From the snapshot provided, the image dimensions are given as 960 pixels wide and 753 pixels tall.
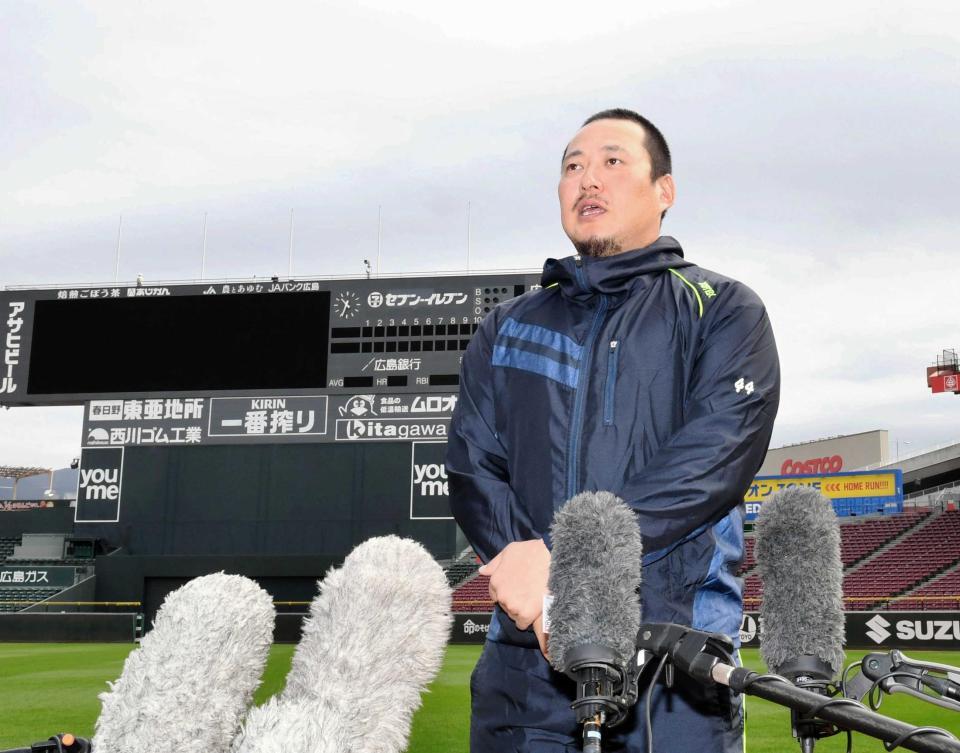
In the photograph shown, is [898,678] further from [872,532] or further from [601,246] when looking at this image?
[872,532]

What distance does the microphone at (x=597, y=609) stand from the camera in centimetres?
107

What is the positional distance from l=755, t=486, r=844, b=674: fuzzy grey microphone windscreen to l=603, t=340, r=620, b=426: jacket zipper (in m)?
0.32

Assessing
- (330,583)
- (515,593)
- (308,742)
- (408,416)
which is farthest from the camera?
(408,416)

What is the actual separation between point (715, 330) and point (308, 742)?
1113mm

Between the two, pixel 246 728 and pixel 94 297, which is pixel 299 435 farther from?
pixel 246 728

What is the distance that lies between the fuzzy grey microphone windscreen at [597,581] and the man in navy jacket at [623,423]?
10.3 inches

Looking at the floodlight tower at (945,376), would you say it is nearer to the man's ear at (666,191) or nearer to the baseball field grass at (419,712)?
the baseball field grass at (419,712)

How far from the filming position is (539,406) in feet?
5.60

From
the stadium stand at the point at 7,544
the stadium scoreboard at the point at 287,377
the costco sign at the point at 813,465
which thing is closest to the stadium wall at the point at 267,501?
the stadium scoreboard at the point at 287,377

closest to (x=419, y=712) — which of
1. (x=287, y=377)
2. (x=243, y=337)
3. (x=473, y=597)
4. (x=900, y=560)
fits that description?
(x=287, y=377)

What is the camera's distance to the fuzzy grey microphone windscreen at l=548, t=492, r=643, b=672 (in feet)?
3.54

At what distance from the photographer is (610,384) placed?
165 cm

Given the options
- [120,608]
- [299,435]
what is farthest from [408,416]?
[120,608]

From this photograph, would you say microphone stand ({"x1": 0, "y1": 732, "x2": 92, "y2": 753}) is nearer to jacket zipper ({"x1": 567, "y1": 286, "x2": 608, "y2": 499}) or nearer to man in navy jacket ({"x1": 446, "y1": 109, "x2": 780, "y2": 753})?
man in navy jacket ({"x1": 446, "y1": 109, "x2": 780, "y2": 753})
